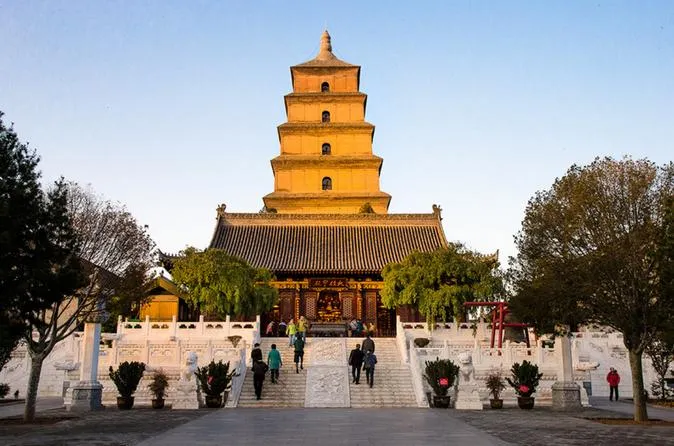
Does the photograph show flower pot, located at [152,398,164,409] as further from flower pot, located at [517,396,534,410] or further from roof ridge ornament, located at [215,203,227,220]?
roof ridge ornament, located at [215,203,227,220]

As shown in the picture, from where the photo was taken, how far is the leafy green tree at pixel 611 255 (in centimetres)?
1255

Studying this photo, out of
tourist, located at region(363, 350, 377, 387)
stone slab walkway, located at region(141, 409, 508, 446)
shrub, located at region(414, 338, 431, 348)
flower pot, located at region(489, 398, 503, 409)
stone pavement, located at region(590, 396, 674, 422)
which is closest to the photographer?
stone slab walkway, located at region(141, 409, 508, 446)

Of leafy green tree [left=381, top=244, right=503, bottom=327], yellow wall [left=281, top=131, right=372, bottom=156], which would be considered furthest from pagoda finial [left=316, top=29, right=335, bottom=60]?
leafy green tree [left=381, top=244, right=503, bottom=327]

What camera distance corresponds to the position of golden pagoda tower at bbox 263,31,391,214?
39969mm

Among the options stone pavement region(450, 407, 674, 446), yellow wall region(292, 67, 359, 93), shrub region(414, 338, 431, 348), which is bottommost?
stone pavement region(450, 407, 674, 446)

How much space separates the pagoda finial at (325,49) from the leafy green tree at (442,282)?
824 inches

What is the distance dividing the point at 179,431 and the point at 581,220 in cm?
804

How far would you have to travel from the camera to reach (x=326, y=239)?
3550 cm

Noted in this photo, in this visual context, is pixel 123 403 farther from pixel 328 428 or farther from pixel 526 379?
pixel 526 379

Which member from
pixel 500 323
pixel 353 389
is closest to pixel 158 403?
pixel 353 389

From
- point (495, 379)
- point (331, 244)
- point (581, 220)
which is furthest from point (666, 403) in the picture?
point (331, 244)

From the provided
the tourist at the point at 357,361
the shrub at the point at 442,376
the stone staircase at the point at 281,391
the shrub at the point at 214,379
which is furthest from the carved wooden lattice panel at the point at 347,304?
the shrub at the point at 214,379

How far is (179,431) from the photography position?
1062cm

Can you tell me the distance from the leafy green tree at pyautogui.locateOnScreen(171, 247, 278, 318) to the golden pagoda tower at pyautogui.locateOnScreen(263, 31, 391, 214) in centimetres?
1230
